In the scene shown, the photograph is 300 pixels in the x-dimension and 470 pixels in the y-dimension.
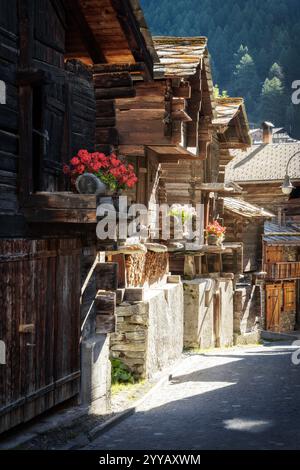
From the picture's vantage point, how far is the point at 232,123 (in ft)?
80.1

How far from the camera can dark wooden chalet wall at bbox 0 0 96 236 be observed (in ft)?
26.7

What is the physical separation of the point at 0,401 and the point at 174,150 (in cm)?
947

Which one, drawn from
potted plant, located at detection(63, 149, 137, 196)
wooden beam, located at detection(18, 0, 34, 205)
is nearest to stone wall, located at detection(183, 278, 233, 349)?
potted plant, located at detection(63, 149, 137, 196)

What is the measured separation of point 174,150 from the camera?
16031 mm

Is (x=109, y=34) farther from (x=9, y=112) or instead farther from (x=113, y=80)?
(x=9, y=112)

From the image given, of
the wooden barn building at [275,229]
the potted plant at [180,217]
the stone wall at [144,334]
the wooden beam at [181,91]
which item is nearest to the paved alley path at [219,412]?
the stone wall at [144,334]

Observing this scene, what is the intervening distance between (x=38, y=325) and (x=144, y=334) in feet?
17.9

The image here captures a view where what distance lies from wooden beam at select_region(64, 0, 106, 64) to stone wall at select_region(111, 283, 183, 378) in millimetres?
5244

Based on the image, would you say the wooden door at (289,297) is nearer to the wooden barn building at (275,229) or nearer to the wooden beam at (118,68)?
the wooden barn building at (275,229)

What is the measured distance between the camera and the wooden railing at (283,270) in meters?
34.5

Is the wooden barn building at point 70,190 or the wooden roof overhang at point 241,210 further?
the wooden roof overhang at point 241,210

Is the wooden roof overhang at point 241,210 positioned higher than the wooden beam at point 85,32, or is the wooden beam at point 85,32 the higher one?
the wooden beam at point 85,32

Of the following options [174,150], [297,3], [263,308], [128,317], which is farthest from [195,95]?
[297,3]

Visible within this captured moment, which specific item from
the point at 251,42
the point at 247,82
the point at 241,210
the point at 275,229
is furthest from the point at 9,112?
the point at 251,42
